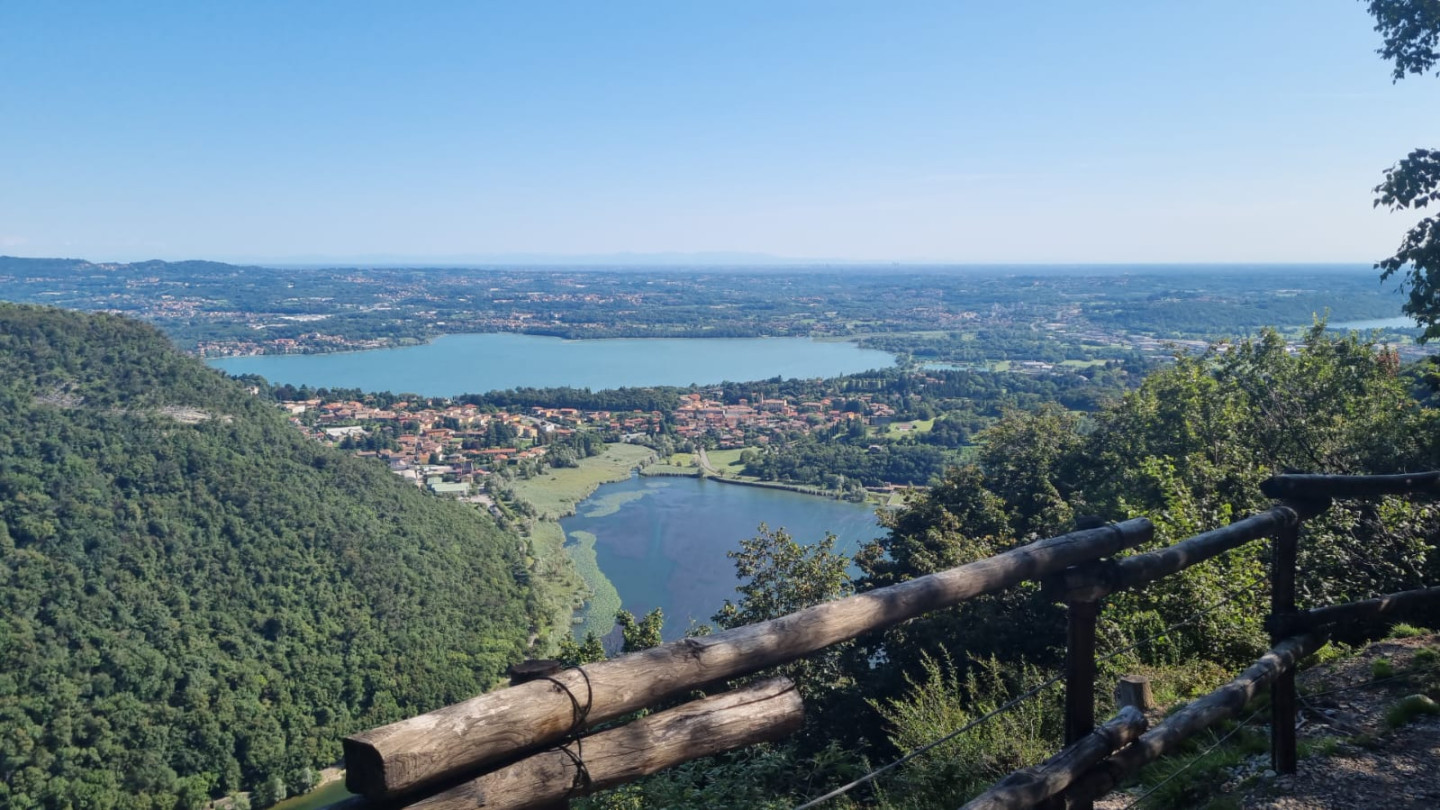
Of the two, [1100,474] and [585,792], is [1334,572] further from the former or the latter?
[1100,474]

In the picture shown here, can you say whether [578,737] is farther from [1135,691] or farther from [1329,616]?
[1329,616]

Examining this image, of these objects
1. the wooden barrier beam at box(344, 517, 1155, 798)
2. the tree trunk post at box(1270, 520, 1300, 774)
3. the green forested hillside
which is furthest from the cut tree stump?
the green forested hillside

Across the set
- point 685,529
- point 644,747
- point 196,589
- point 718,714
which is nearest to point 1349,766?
point 718,714

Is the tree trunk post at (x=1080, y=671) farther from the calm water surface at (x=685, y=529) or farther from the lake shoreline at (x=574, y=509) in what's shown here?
the lake shoreline at (x=574, y=509)

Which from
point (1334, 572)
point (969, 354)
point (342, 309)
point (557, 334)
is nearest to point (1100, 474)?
point (1334, 572)

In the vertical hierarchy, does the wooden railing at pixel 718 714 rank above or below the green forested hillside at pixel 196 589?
above

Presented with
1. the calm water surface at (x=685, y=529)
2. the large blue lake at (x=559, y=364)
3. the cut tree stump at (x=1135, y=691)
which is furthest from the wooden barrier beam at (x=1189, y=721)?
the large blue lake at (x=559, y=364)

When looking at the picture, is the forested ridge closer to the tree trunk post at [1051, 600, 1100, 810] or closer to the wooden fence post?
the tree trunk post at [1051, 600, 1100, 810]
